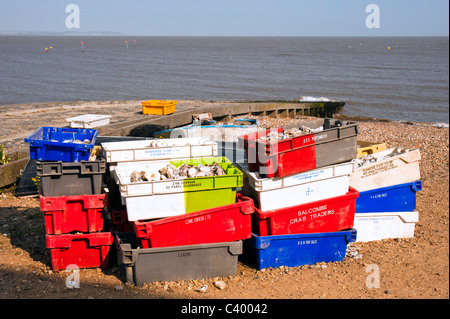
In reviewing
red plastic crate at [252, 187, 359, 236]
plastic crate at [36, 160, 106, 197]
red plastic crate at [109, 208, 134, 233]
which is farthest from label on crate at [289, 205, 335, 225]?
plastic crate at [36, 160, 106, 197]

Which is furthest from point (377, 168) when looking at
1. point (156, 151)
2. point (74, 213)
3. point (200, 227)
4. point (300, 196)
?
point (74, 213)

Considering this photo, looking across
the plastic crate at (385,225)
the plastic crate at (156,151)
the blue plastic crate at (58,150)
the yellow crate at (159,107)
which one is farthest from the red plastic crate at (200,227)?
the yellow crate at (159,107)

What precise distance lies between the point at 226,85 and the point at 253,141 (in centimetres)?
3605

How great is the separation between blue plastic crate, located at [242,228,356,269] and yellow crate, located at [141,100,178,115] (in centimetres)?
1008

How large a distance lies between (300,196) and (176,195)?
173cm

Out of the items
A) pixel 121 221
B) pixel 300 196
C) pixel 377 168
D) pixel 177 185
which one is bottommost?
pixel 121 221

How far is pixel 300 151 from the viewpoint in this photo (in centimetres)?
657

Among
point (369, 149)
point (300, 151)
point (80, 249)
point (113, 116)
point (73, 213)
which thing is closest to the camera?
point (73, 213)

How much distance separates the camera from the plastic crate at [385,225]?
25.1 ft

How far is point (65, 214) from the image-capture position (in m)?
6.33

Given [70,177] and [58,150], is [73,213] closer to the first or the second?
[70,177]

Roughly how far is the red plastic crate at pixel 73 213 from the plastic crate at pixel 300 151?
6.72 feet

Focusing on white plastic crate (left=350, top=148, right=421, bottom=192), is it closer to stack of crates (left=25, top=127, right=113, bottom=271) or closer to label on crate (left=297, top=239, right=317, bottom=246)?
label on crate (left=297, top=239, right=317, bottom=246)

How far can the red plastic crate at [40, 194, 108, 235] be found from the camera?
6227 mm
